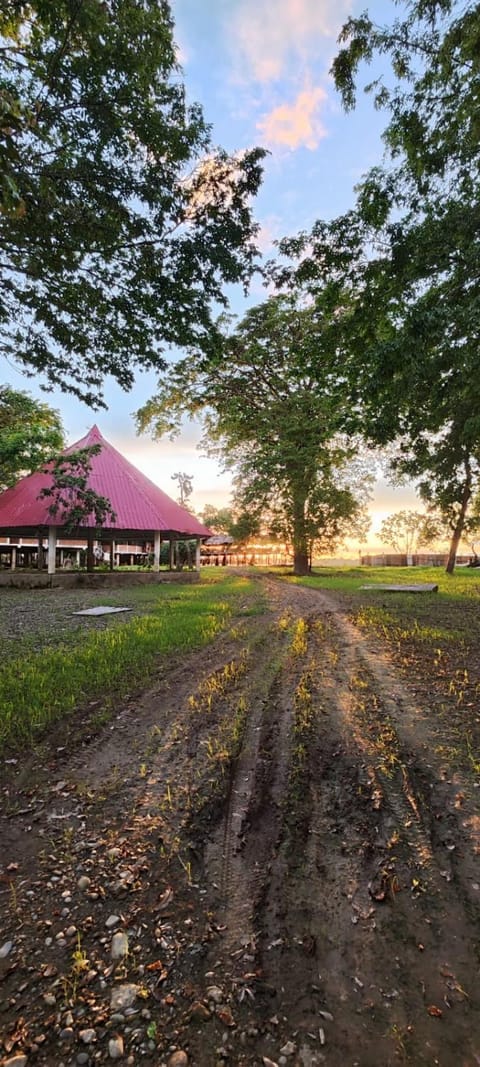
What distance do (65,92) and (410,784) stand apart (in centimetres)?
980

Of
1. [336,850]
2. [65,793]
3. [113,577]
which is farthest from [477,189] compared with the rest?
[113,577]

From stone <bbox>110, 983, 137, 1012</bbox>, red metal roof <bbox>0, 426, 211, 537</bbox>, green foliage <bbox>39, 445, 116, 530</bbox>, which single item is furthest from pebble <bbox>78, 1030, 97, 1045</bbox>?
red metal roof <bbox>0, 426, 211, 537</bbox>

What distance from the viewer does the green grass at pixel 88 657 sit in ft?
16.0

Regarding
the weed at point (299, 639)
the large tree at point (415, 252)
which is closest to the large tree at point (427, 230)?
the large tree at point (415, 252)

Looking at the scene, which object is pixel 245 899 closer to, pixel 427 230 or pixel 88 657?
pixel 88 657

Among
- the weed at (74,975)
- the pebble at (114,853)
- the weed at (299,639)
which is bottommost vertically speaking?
the weed at (74,975)

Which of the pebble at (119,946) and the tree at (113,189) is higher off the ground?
the tree at (113,189)

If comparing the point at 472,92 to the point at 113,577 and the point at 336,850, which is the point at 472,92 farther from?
the point at 113,577

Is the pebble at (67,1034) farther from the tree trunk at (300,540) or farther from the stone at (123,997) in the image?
the tree trunk at (300,540)

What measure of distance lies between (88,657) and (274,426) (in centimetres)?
1714

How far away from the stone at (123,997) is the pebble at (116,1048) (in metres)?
0.13

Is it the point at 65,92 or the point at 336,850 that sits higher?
the point at 65,92

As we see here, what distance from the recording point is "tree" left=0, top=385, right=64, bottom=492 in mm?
21266

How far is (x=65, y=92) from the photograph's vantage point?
260 inches
